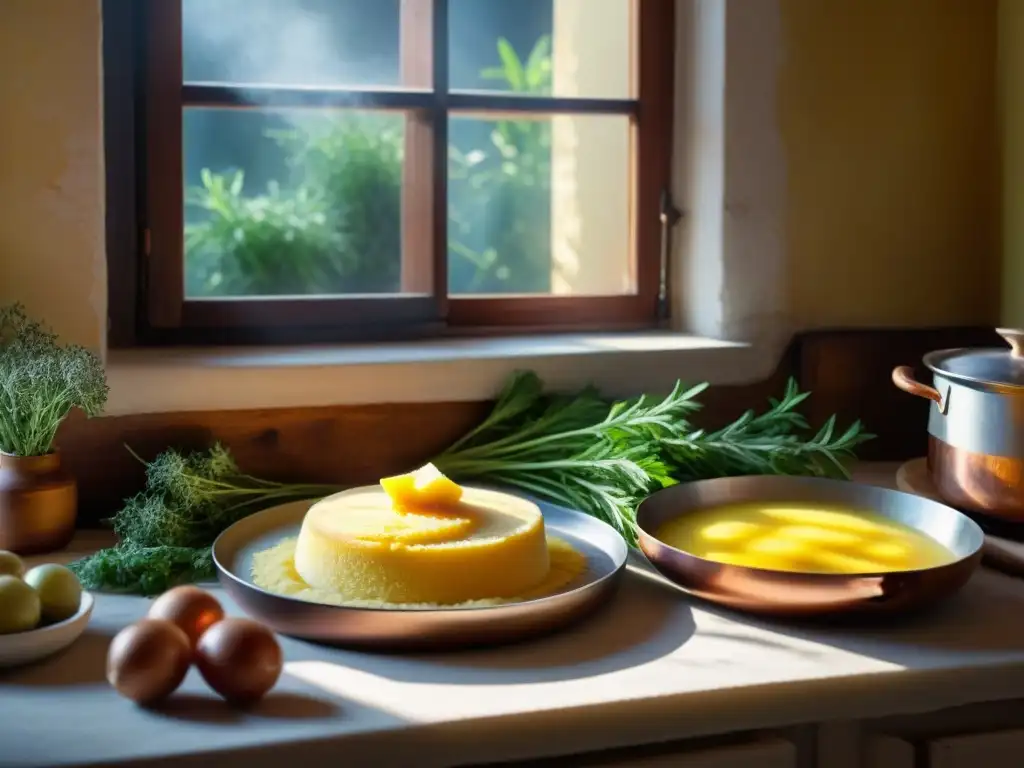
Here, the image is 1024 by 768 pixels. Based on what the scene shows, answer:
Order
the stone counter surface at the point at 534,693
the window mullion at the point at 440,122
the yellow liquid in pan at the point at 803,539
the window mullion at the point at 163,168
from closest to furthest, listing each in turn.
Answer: the stone counter surface at the point at 534,693 < the yellow liquid in pan at the point at 803,539 < the window mullion at the point at 163,168 < the window mullion at the point at 440,122

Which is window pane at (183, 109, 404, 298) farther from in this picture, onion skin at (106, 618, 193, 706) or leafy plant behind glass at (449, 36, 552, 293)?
onion skin at (106, 618, 193, 706)

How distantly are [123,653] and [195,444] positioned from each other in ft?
1.83

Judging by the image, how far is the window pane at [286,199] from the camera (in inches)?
66.4

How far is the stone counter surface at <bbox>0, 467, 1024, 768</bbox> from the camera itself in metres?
0.89

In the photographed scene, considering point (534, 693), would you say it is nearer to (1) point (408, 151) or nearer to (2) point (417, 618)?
(2) point (417, 618)

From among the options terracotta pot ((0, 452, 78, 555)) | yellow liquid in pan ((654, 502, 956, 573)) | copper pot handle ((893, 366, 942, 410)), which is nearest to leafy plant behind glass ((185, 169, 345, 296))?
terracotta pot ((0, 452, 78, 555))

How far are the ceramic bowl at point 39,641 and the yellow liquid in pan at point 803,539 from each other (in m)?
0.60

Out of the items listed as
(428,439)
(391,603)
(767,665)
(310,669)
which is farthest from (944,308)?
(310,669)

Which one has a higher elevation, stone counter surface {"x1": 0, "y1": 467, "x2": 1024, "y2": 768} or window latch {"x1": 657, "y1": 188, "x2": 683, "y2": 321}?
window latch {"x1": 657, "y1": 188, "x2": 683, "y2": 321}

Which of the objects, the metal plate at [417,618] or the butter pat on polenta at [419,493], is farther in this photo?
the butter pat on polenta at [419,493]

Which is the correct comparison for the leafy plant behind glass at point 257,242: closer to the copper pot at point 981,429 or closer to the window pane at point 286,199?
the window pane at point 286,199

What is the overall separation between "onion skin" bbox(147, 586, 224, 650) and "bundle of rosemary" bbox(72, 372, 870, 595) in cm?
20

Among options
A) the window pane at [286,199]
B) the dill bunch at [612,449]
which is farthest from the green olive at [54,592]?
the window pane at [286,199]

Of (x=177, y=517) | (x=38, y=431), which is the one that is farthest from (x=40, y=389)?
(x=177, y=517)
